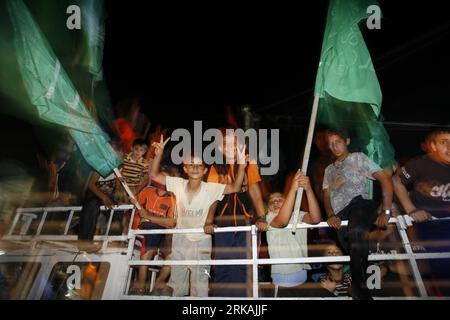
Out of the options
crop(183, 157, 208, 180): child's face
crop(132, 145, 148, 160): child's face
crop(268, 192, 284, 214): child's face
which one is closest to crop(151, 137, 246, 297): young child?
crop(183, 157, 208, 180): child's face

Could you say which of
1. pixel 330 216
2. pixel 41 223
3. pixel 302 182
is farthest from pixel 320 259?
pixel 41 223

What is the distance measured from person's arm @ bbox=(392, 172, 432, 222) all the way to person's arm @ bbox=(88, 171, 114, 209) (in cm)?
386

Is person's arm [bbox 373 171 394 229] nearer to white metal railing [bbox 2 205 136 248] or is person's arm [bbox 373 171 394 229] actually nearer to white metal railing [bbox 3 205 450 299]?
white metal railing [bbox 3 205 450 299]

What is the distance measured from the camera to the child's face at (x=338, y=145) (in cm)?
383

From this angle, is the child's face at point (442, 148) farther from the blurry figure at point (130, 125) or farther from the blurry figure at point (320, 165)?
Answer: the blurry figure at point (130, 125)

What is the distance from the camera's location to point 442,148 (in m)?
3.74

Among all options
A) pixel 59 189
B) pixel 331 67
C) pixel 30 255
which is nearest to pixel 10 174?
pixel 59 189

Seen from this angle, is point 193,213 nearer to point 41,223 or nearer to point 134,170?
point 134,170

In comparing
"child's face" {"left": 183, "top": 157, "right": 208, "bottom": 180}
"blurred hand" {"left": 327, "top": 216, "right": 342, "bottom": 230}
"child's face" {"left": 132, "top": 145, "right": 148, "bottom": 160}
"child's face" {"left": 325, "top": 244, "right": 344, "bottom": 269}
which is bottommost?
"child's face" {"left": 325, "top": 244, "right": 344, "bottom": 269}

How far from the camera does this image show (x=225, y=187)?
395 cm

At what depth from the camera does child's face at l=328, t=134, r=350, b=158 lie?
12.6 ft

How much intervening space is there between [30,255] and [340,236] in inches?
159

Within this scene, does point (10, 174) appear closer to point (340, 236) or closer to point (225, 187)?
point (225, 187)

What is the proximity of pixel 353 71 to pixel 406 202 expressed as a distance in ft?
5.68
